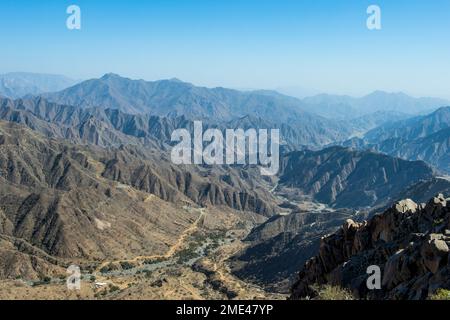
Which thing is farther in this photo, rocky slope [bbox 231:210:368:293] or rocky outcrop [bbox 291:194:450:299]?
rocky slope [bbox 231:210:368:293]

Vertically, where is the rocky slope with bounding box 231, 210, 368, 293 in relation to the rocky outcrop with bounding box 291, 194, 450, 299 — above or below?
below

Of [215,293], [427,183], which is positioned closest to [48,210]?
[215,293]

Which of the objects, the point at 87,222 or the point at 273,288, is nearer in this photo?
the point at 273,288

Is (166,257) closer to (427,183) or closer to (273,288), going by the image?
(273,288)

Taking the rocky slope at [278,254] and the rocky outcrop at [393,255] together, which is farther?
the rocky slope at [278,254]

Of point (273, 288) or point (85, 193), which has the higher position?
point (85, 193)

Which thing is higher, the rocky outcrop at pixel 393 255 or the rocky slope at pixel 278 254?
the rocky outcrop at pixel 393 255
